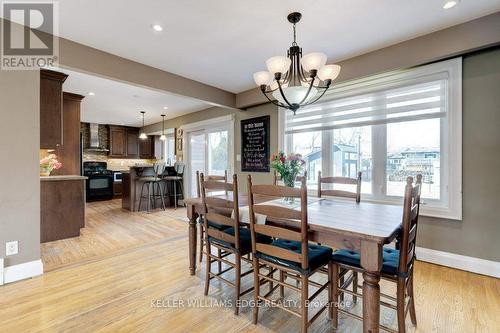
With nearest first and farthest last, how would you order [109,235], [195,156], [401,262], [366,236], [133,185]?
[366,236], [401,262], [109,235], [133,185], [195,156]

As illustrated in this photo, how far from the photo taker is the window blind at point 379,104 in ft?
8.81

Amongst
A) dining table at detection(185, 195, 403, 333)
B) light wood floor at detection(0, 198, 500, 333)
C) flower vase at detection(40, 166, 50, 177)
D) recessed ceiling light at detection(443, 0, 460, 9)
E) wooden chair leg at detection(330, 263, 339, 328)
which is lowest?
light wood floor at detection(0, 198, 500, 333)

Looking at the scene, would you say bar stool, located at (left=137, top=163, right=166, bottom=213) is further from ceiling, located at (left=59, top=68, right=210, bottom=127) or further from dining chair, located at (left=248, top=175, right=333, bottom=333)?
dining chair, located at (left=248, top=175, right=333, bottom=333)

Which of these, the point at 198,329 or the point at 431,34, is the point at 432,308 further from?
the point at 431,34

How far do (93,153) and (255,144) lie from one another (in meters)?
6.11

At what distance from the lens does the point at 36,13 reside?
2.14m

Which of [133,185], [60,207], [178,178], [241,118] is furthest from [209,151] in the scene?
[60,207]

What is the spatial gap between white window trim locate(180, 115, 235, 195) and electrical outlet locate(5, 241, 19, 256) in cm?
341

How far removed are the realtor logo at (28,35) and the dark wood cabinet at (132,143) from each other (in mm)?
6112

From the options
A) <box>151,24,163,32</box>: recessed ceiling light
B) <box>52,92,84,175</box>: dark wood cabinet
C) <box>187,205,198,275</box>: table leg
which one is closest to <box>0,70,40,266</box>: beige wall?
<box>151,24,163,32</box>: recessed ceiling light

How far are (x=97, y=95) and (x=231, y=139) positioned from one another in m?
2.73

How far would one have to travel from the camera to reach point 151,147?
8531 millimetres

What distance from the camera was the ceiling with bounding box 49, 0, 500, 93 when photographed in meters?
2.04

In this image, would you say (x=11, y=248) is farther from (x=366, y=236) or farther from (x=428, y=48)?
(x=428, y=48)
